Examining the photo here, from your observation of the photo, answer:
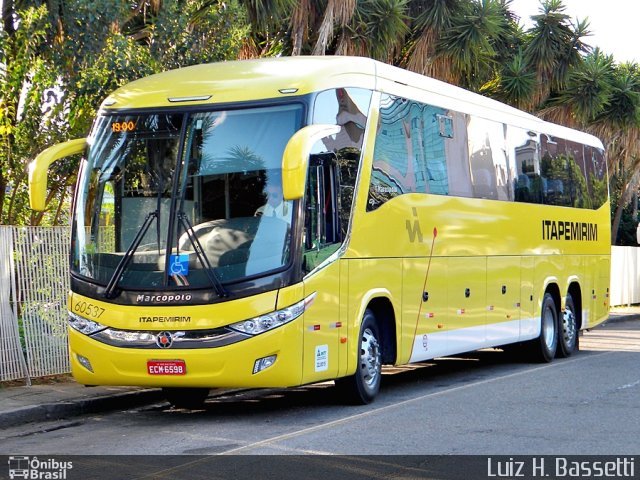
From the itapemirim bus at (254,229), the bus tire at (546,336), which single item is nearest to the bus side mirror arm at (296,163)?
the itapemirim bus at (254,229)

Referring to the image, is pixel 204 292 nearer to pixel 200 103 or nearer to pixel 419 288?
pixel 200 103

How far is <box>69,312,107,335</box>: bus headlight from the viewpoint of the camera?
10.9m

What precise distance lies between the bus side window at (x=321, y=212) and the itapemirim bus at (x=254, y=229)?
20mm

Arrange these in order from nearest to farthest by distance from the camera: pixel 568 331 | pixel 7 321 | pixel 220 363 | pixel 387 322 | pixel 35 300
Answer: pixel 220 363 → pixel 387 322 → pixel 7 321 → pixel 35 300 → pixel 568 331

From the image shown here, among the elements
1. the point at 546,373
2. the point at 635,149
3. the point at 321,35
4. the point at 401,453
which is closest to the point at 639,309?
the point at 635,149

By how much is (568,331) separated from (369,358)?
786 centimetres

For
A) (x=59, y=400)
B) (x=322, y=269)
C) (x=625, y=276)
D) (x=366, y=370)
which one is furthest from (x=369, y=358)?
(x=625, y=276)

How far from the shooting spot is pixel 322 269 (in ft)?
36.3

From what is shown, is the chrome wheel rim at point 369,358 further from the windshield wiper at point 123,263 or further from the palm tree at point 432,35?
the palm tree at point 432,35

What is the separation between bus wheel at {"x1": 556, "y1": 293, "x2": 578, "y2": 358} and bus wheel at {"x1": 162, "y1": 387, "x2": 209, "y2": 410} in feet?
27.0

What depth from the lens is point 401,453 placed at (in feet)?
29.3

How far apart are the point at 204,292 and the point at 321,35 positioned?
1333cm

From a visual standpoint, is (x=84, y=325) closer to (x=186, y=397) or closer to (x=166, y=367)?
(x=166, y=367)

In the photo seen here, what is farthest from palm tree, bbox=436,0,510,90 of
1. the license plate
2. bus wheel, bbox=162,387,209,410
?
the license plate
